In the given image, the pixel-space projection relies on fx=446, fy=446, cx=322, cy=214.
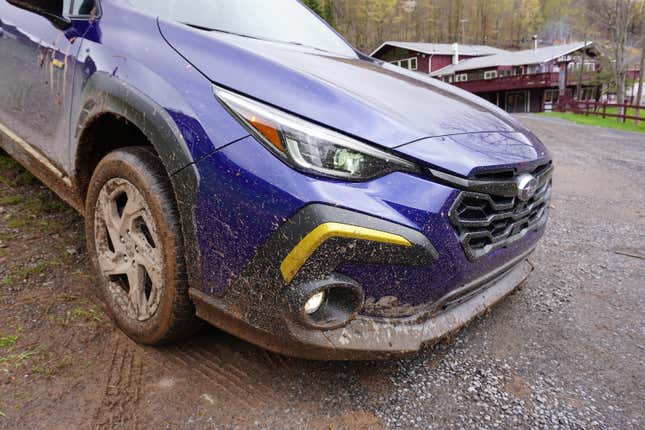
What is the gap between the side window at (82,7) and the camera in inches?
81.3

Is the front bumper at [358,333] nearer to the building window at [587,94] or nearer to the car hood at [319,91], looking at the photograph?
the car hood at [319,91]

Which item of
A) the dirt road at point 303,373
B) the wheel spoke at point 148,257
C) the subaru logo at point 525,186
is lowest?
the dirt road at point 303,373

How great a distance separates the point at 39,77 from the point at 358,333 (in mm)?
2114

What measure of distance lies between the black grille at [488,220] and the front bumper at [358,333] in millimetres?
173

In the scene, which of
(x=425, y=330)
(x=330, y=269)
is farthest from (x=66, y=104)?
(x=425, y=330)

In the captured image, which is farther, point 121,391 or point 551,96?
point 551,96

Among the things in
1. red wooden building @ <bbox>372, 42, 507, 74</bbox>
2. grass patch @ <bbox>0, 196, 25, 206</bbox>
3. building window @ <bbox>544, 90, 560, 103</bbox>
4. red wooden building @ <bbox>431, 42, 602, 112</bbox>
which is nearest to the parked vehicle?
grass patch @ <bbox>0, 196, 25, 206</bbox>

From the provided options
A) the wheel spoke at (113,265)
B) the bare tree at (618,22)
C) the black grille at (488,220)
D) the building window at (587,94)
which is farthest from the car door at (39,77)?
the building window at (587,94)

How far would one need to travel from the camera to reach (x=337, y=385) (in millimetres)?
1791

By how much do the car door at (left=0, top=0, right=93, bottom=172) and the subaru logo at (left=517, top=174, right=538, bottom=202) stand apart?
2.00 meters

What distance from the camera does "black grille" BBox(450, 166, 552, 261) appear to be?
5.21 feet

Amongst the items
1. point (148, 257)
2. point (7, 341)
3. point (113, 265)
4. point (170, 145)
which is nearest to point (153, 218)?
point (148, 257)

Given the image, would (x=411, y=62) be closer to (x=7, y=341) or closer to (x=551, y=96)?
(x=551, y=96)

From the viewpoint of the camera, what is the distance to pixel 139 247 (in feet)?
6.04
